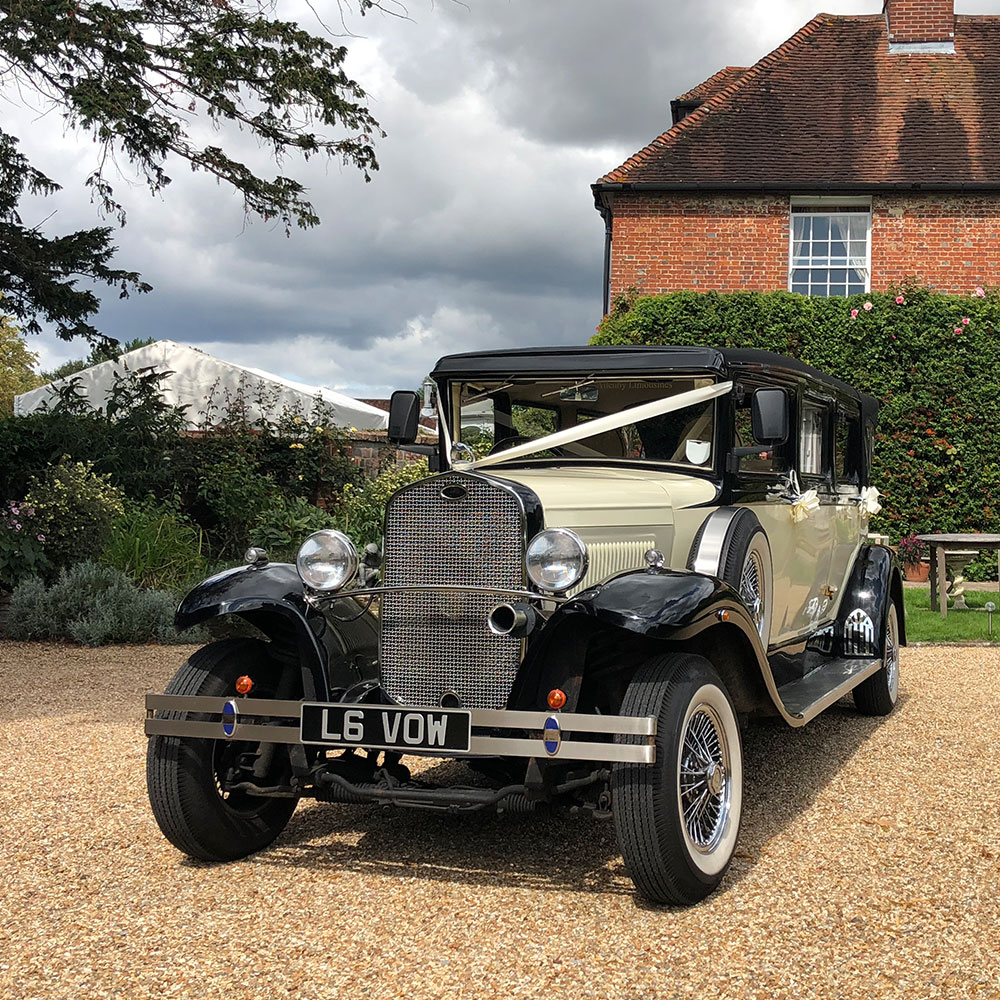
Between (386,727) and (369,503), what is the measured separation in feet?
29.5

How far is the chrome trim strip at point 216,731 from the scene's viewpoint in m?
3.89

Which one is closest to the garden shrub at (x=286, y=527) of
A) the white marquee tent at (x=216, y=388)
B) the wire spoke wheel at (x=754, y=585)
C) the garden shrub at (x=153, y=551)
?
the garden shrub at (x=153, y=551)

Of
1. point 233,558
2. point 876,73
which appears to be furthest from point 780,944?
point 876,73

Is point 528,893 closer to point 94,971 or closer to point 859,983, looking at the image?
point 859,983

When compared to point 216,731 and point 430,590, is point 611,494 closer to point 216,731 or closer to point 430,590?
point 430,590

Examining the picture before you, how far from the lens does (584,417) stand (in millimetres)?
5242

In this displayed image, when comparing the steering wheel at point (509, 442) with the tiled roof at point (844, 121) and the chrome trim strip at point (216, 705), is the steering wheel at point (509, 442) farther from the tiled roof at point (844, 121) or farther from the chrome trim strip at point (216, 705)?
the tiled roof at point (844, 121)

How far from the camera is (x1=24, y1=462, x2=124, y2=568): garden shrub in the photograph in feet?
35.7

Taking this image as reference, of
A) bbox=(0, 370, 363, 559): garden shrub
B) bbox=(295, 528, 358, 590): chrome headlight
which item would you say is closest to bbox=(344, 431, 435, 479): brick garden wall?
bbox=(0, 370, 363, 559): garden shrub

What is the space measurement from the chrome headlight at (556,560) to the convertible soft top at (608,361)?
4.57 ft

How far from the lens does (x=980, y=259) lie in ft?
53.4

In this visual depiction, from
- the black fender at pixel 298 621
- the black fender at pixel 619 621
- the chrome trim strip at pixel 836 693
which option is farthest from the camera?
the chrome trim strip at pixel 836 693

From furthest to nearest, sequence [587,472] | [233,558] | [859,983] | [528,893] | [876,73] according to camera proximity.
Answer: [876,73]
[233,558]
[587,472]
[528,893]
[859,983]

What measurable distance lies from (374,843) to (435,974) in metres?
1.31
